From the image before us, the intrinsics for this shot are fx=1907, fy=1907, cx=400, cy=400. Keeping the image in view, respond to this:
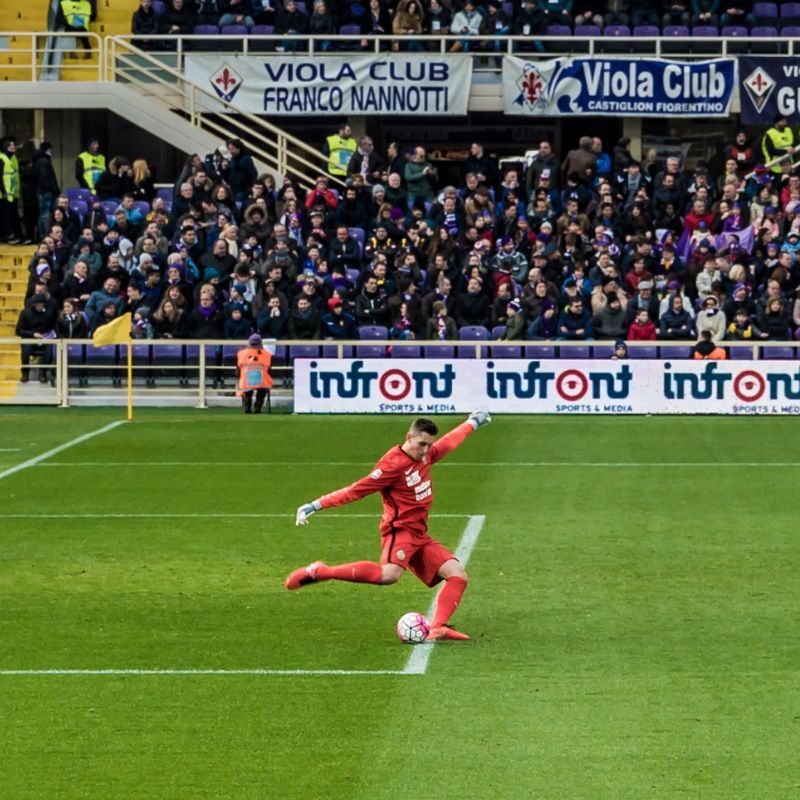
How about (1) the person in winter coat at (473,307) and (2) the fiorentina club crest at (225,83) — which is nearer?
(1) the person in winter coat at (473,307)

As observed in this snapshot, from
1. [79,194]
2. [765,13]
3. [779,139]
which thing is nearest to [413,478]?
[79,194]

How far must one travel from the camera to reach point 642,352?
→ 1237 inches

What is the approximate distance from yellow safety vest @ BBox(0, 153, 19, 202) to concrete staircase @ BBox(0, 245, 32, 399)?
1054 millimetres

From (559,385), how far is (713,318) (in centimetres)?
293

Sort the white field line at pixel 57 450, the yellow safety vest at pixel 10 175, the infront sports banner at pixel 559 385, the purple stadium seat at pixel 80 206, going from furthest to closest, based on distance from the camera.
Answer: the yellow safety vest at pixel 10 175 → the purple stadium seat at pixel 80 206 → the infront sports banner at pixel 559 385 → the white field line at pixel 57 450

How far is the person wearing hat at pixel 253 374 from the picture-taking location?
30.7 m

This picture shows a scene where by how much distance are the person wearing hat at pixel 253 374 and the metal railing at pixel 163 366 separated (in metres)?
0.70

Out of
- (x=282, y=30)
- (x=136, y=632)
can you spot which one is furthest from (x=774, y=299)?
(x=136, y=632)

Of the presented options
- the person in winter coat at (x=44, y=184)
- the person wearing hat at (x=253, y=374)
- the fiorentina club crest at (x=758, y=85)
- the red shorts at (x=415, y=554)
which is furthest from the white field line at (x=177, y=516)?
the fiorentina club crest at (x=758, y=85)

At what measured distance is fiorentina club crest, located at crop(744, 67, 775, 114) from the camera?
37.7m

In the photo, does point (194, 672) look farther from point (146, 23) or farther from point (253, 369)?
point (146, 23)

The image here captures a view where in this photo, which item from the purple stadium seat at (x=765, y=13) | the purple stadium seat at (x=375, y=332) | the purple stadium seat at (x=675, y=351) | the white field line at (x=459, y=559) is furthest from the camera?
the purple stadium seat at (x=765, y=13)

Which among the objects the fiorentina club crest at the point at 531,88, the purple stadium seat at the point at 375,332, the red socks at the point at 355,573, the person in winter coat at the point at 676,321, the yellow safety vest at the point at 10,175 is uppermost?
the fiorentina club crest at the point at 531,88

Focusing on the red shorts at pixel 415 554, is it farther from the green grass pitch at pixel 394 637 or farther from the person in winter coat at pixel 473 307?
the person in winter coat at pixel 473 307
